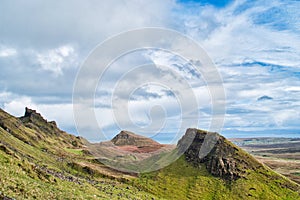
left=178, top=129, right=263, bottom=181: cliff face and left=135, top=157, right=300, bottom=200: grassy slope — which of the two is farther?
left=178, top=129, right=263, bottom=181: cliff face

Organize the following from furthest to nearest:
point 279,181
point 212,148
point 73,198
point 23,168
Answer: point 212,148 → point 279,181 → point 23,168 → point 73,198


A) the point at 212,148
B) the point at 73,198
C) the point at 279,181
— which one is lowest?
the point at 73,198

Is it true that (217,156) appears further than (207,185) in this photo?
Yes

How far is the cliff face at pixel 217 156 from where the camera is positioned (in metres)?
104

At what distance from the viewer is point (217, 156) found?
10712 cm

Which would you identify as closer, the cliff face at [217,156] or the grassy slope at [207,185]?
the grassy slope at [207,185]

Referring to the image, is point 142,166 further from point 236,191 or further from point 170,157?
point 236,191

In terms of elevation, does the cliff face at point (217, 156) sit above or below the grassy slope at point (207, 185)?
above

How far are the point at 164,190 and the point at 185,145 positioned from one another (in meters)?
26.0

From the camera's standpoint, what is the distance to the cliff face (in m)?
104

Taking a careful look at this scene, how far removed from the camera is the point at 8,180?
3441 centimetres

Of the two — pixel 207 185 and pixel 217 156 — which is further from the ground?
pixel 217 156

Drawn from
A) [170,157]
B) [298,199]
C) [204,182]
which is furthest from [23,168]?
[298,199]

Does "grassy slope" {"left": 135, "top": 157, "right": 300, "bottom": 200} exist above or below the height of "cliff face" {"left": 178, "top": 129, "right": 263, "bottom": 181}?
below
